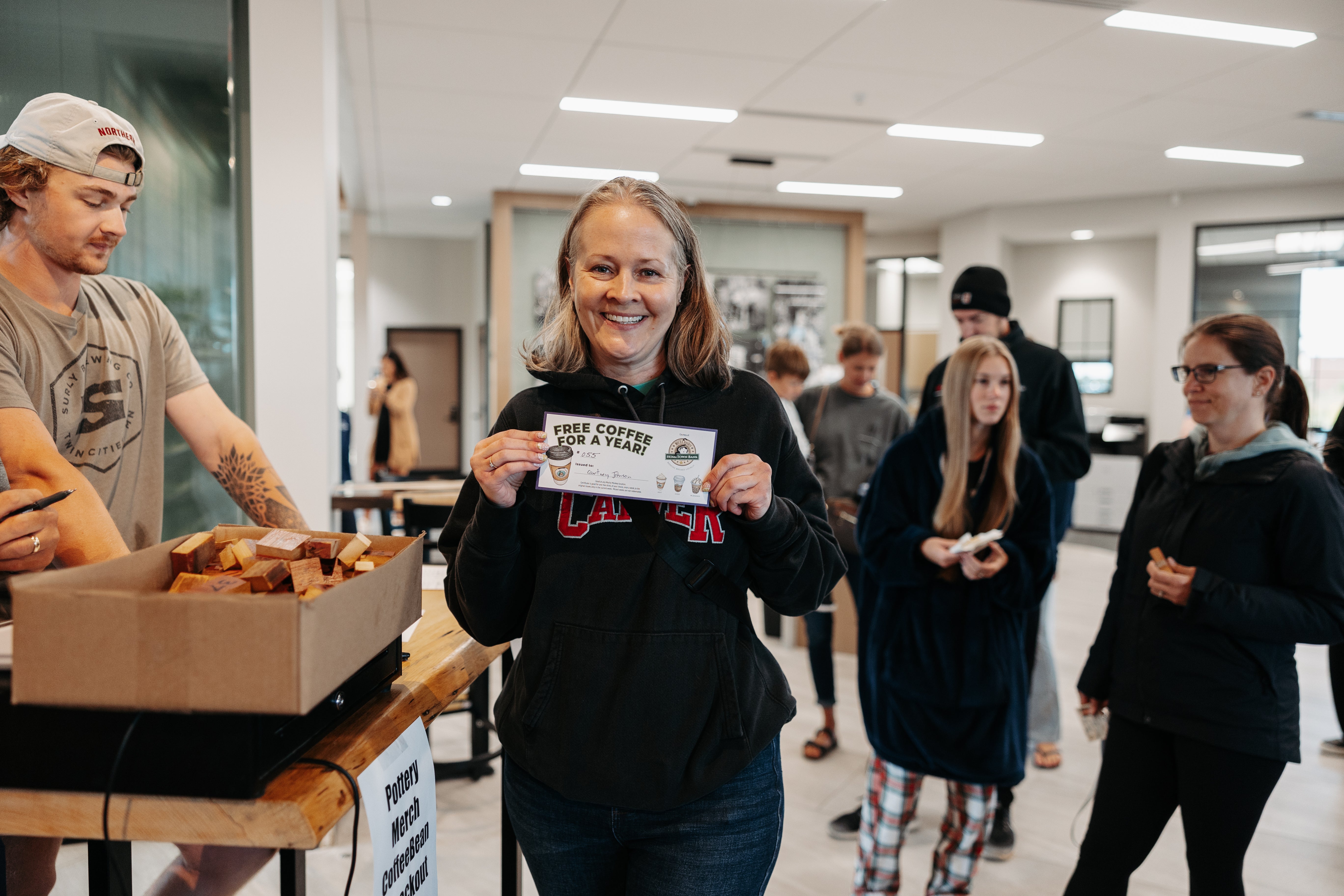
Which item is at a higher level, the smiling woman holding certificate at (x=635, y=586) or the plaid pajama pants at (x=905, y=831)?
the smiling woman holding certificate at (x=635, y=586)

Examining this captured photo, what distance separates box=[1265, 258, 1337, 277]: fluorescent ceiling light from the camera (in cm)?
768

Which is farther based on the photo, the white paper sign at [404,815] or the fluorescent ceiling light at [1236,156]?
the fluorescent ceiling light at [1236,156]

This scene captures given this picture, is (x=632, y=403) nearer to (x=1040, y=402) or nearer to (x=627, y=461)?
(x=627, y=461)

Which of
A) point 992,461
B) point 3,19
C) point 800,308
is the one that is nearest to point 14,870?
point 3,19

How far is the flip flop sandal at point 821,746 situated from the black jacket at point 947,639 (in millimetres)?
1184

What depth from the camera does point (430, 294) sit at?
38.6 ft

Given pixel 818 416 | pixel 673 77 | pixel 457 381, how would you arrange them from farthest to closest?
1. pixel 457 381
2. pixel 673 77
3. pixel 818 416

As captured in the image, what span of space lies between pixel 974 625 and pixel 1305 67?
14.7 ft

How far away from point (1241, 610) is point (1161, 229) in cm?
780

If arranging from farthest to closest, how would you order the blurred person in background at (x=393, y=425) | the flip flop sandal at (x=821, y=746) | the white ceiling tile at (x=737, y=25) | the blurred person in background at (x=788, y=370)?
the blurred person in background at (x=393, y=425), the blurred person in background at (x=788, y=370), the white ceiling tile at (x=737, y=25), the flip flop sandal at (x=821, y=746)

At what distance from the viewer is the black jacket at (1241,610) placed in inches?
66.6

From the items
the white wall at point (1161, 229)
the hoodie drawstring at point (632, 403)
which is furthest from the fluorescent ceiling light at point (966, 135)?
the hoodie drawstring at point (632, 403)

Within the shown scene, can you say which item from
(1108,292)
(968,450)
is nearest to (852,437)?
(968,450)

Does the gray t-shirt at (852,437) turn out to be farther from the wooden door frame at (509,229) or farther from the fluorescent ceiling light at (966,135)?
the wooden door frame at (509,229)
